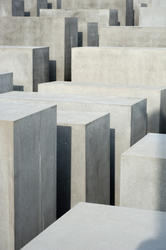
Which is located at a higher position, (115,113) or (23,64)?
(23,64)

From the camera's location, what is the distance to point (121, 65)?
12141 millimetres

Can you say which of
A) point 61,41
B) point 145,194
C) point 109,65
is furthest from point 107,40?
point 145,194

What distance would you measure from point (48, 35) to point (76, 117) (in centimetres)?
792

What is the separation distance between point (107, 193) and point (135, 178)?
1869 millimetres

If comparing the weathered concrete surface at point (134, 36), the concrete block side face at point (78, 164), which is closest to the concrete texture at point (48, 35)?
the weathered concrete surface at point (134, 36)

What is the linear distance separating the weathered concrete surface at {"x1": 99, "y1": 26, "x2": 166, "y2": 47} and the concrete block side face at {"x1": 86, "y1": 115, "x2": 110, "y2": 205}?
6.97 m

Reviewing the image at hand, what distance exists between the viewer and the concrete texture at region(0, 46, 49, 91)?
41.1 ft

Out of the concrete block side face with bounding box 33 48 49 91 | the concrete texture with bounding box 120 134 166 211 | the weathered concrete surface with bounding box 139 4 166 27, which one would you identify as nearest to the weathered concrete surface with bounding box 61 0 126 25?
the weathered concrete surface with bounding box 139 4 166 27

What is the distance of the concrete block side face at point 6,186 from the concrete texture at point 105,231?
4.37 feet

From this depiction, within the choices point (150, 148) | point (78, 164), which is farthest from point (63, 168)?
point (150, 148)

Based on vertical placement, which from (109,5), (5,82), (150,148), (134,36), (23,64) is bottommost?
(150,148)

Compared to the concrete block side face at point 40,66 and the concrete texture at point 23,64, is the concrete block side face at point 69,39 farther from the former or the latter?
the concrete texture at point 23,64

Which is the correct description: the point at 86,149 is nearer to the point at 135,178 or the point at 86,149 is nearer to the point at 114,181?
the point at 135,178

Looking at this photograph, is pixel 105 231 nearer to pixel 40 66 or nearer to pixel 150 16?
pixel 40 66
